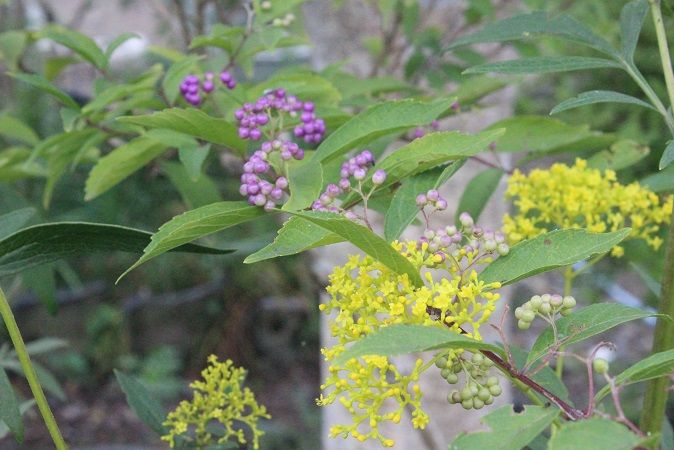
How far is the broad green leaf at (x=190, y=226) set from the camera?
0.57 m

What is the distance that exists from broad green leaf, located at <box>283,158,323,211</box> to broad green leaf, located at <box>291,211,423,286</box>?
0.09 metres

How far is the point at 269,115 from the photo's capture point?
0.75 m

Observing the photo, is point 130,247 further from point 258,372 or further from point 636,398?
point 258,372

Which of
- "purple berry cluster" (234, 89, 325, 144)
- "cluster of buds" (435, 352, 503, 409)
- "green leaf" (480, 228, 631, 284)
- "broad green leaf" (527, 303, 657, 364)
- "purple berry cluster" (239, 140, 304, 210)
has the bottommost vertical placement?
"cluster of buds" (435, 352, 503, 409)

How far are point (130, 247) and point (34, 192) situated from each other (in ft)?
6.25

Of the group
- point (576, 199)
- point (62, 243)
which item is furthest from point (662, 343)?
point (62, 243)

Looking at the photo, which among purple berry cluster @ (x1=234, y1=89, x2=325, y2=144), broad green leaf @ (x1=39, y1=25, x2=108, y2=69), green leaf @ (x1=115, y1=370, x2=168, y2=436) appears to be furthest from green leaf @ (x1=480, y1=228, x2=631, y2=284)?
broad green leaf @ (x1=39, y1=25, x2=108, y2=69)

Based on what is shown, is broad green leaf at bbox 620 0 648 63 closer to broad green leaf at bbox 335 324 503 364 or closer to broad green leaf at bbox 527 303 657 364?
broad green leaf at bbox 527 303 657 364

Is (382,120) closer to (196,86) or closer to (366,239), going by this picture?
(366,239)

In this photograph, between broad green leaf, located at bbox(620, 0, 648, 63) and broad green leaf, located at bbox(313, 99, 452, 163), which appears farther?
broad green leaf, located at bbox(620, 0, 648, 63)

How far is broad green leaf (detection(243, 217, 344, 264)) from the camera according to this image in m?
0.54

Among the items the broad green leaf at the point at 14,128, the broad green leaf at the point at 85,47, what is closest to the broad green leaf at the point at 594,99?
the broad green leaf at the point at 85,47

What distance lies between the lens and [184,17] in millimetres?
1666

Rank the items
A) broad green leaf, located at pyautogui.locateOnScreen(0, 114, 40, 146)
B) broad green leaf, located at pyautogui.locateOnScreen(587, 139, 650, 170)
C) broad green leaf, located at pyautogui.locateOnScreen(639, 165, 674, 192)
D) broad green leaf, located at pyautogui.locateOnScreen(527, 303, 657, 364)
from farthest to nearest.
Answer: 1. broad green leaf, located at pyautogui.locateOnScreen(0, 114, 40, 146)
2. broad green leaf, located at pyautogui.locateOnScreen(587, 139, 650, 170)
3. broad green leaf, located at pyautogui.locateOnScreen(639, 165, 674, 192)
4. broad green leaf, located at pyautogui.locateOnScreen(527, 303, 657, 364)
